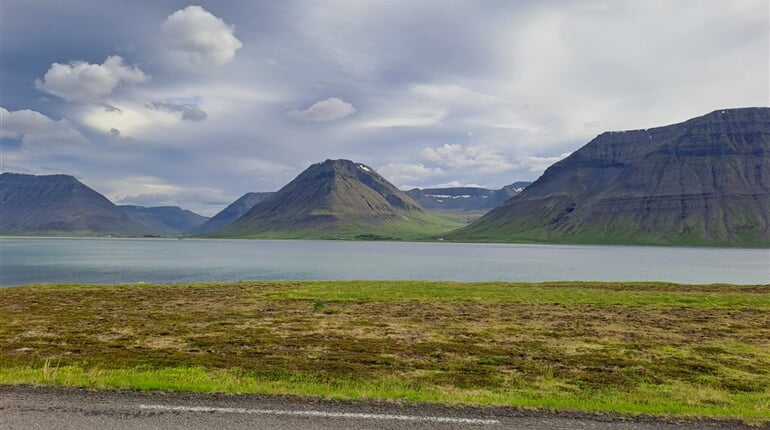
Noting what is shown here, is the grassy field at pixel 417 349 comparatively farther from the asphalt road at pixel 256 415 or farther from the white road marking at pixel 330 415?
the white road marking at pixel 330 415

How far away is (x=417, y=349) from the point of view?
70.7ft

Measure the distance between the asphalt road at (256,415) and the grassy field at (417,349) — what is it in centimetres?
81

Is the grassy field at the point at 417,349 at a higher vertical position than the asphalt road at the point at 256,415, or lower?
lower

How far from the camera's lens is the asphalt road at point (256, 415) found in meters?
12.3

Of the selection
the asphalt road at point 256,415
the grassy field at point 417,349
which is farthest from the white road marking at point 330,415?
the grassy field at point 417,349

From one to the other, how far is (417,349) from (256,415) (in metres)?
10.0

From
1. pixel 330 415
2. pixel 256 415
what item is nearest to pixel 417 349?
pixel 330 415

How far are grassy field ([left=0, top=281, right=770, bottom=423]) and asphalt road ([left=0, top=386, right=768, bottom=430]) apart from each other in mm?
813

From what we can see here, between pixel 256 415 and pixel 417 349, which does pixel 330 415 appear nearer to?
pixel 256 415

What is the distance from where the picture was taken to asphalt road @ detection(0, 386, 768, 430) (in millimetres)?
12266

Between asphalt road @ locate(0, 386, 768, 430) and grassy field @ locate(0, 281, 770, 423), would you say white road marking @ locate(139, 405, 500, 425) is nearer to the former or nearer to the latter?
asphalt road @ locate(0, 386, 768, 430)

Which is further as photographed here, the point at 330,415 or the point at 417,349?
the point at 417,349

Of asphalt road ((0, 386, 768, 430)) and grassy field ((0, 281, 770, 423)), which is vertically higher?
asphalt road ((0, 386, 768, 430))

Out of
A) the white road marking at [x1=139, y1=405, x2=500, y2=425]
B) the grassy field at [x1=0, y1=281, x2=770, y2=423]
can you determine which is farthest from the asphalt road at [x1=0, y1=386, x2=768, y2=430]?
the grassy field at [x1=0, y1=281, x2=770, y2=423]
